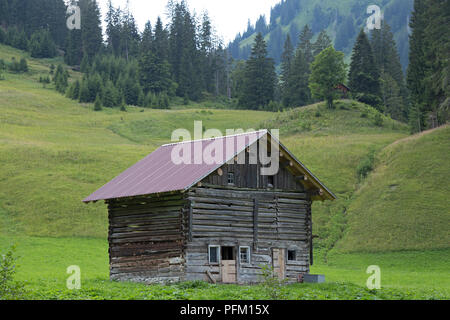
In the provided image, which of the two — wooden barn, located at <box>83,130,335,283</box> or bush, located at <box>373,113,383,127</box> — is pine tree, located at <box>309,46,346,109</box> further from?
wooden barn, located at <box>83,130,335,283</box>

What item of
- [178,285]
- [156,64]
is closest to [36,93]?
[156,64]

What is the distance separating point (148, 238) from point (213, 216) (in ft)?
11.8

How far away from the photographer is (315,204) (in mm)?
63094

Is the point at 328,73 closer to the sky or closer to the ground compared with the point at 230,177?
closer to the sky

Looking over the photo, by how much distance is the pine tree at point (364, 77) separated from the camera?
110438 millimetres

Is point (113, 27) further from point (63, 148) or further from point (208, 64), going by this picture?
point (63, 148)

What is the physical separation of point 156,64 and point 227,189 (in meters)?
120

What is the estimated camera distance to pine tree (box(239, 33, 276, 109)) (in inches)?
5290

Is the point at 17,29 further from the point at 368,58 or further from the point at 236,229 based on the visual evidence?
the point at 236,229

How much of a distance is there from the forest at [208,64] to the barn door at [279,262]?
3580cm

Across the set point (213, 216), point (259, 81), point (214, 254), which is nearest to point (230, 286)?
point (214, 254)

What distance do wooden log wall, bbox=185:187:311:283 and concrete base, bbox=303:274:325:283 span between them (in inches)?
21.7
